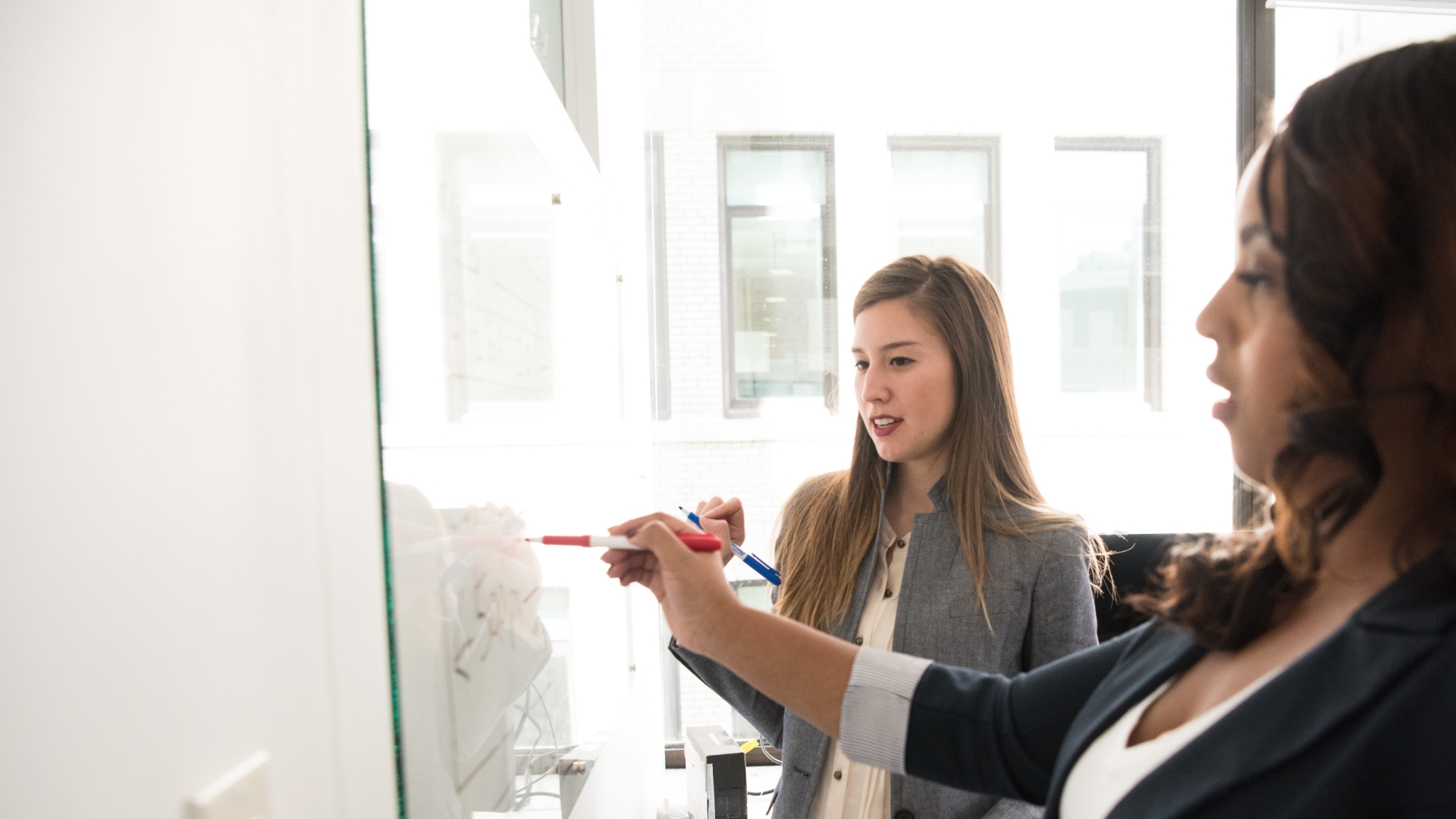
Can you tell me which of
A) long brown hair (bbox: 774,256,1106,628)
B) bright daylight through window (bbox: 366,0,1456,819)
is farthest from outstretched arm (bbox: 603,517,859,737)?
bright daylight through window (bbox: 366,0,1456,819)

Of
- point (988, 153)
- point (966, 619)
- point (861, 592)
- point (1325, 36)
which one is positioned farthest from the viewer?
point (988, 153)

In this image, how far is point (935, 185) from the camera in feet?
10.5

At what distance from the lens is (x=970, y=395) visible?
1.57 meters

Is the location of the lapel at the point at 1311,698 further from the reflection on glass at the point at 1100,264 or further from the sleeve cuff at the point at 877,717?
the reflection on glass at the point at 1100,264

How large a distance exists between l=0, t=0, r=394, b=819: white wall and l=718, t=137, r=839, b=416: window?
2.52 metres

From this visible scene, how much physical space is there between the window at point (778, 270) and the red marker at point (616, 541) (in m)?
2.17

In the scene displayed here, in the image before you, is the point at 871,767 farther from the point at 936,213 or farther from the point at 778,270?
the point at 936,213

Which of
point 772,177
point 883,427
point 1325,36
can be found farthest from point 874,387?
point 1325,36

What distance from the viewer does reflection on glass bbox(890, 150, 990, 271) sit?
10.5 feet

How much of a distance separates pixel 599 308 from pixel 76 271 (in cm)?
124

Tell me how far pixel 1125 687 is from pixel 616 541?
0.52 meters

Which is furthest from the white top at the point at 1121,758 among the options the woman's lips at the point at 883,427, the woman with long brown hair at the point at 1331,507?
the woman's lips at the point at 883,427

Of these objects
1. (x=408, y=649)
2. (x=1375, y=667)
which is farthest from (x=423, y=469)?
(x=1375, y=667)

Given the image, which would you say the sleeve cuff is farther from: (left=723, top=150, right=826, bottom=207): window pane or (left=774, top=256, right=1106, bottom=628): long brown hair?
(left=723, top=150, right=826, bottom=207): window pane
